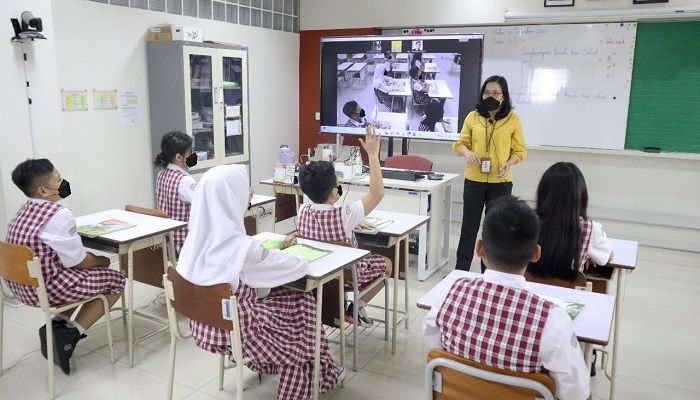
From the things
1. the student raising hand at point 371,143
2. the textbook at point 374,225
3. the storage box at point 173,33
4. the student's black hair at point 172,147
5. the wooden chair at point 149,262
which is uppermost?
the storage box at point 173,33

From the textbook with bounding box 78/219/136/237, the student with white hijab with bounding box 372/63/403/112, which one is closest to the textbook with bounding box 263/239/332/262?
the textbook with bounding box 78/219/136/237

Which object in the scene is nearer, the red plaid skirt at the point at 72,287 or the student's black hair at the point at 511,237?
the student's black hair at the point at 511,237

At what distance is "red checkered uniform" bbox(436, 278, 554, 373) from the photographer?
150 centimetres

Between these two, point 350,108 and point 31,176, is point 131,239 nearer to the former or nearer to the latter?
point 31,176

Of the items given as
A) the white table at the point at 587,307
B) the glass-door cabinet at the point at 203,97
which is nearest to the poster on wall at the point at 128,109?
the glass-door cabinet at the point at 203,97

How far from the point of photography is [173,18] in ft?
17.5

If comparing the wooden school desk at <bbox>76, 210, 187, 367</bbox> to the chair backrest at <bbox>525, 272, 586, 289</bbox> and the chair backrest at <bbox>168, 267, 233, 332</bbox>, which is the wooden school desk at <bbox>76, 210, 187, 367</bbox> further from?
the chair backrest at <bbox>525, 272, 586, 289</bbox>

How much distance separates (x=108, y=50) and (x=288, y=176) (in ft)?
6.32

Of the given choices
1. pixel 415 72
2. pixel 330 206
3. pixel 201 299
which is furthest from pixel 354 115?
pixel 201 299

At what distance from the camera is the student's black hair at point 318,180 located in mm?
2775

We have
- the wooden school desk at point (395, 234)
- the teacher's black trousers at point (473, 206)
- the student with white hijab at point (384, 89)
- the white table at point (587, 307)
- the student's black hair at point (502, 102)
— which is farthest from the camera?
the student with white hijab at point (384, 89)

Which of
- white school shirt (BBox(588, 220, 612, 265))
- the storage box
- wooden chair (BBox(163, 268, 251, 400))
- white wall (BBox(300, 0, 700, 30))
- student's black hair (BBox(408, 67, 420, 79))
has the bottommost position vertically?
wooden chair (BBox(163, 268, 251, 400))

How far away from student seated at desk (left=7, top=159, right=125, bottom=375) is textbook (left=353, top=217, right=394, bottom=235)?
55.7 inches

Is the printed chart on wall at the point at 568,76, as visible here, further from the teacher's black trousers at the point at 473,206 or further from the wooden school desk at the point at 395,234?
the wooden school desk at the point at 395,234
